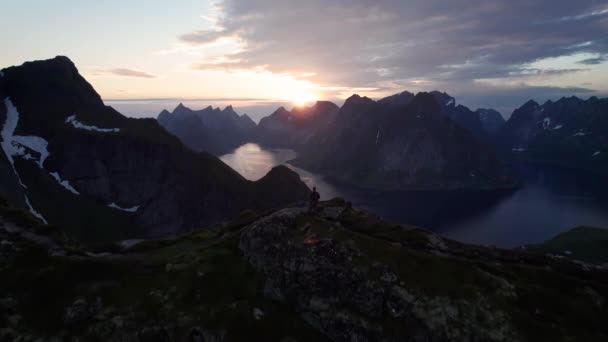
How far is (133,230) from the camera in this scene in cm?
17875

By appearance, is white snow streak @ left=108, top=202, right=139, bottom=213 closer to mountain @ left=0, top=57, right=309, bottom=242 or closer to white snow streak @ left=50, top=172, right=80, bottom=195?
mountain @ left=0, top=57, right=309, bottom=242

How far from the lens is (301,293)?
38406mm

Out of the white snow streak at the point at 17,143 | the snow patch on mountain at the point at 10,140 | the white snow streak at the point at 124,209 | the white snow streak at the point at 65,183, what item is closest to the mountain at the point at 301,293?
the white snow streak at the point at 124,209

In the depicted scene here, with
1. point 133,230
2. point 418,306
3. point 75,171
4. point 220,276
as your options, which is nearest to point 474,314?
point 418,306

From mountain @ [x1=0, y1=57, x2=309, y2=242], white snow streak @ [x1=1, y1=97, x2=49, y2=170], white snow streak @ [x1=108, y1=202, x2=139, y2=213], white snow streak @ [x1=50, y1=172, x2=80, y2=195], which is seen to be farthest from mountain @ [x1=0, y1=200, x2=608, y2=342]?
white snow streak @ [x1=1, y1=97, x2=49, y2=170]

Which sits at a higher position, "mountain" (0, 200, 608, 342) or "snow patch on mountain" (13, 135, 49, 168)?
"snow patch on mountain" (13, 135, 49, 168)

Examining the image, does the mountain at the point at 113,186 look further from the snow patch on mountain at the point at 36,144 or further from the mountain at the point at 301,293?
the mountain at the point at 301,293

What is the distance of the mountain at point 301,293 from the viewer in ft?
109

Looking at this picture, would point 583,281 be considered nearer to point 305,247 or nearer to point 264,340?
point 305,247

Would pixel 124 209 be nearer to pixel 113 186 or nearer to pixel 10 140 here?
pixel 113 186

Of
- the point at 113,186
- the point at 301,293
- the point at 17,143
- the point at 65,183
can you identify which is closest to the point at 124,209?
the point at 113,186

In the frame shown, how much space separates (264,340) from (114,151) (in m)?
197

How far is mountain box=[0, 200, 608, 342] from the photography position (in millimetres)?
33125

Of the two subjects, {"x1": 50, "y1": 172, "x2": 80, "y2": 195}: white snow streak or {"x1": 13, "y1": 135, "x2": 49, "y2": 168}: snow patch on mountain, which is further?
{"x1": 13, "y1": 135, "x2": 49, "y2": 168}: snow patch on mountain
